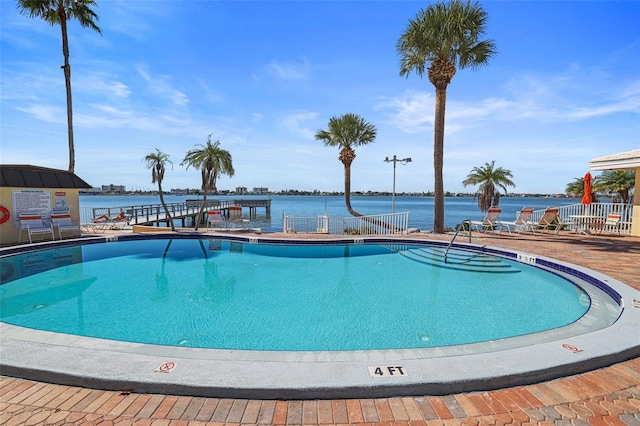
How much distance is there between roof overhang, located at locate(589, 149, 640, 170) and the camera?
9.67 metres

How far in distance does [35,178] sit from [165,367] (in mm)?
11012

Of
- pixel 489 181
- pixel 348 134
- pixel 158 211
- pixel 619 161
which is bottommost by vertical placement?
pixel 158 211

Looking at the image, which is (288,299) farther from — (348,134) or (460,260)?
(348,134)

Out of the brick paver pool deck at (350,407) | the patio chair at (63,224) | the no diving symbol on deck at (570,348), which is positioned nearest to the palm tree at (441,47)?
the no diving symbol on deck at (570,348)

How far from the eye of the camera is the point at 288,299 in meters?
5.47

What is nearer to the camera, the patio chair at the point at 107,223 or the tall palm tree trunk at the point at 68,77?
the tall palm tree trunk at the point at 68,77

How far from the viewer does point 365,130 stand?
1872 cm

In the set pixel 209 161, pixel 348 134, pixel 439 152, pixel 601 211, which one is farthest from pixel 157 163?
pixel 601 211

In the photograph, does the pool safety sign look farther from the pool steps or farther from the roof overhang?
the roof overhang

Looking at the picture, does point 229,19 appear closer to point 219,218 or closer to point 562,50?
point 219,218

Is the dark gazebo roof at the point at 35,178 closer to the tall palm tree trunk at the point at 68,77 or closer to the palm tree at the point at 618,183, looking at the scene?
the tall palm tree trunk at the point at 68,77

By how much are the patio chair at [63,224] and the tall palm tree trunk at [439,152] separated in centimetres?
1349

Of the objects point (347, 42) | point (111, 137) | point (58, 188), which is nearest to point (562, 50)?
point (347, 42)

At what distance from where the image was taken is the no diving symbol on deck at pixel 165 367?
93.5 inches
